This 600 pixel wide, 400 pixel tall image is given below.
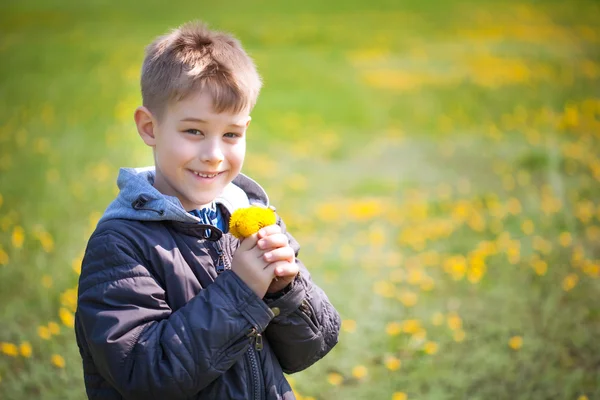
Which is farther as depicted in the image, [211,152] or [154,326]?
[211,152]

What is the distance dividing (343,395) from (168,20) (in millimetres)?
10446

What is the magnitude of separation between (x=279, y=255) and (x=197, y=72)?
18.1 inches

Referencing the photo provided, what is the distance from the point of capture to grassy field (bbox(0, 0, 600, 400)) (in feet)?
11.3

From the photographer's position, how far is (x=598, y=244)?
4.78 m

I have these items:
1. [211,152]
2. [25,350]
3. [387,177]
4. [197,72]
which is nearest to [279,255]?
[211,152]

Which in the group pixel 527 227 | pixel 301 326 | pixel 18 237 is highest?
pixel 18 237

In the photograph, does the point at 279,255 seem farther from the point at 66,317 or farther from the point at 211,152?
the point at 66,317

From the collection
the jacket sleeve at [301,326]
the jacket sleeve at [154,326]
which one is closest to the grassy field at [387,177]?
the jacket sleeve at [301,326]

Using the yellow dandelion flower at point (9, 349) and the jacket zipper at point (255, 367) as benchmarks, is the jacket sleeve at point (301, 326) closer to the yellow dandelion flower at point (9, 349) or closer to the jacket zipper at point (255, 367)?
the jacket zipper at point (255, 367)

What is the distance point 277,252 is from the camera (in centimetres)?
168

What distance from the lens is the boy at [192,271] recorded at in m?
1.61

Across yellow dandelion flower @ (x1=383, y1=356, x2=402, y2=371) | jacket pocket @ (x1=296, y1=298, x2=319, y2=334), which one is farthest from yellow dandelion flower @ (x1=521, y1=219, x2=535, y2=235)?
jacket pocket @ (x1=296, y1=298, x2=319, y2=334)

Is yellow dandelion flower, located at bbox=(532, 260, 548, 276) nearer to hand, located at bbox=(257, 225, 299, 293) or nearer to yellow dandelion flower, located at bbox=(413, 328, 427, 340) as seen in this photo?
yellow dandelion flower, located at bbox=(413, 328, 427, 340)

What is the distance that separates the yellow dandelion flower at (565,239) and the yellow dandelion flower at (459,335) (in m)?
1.37
